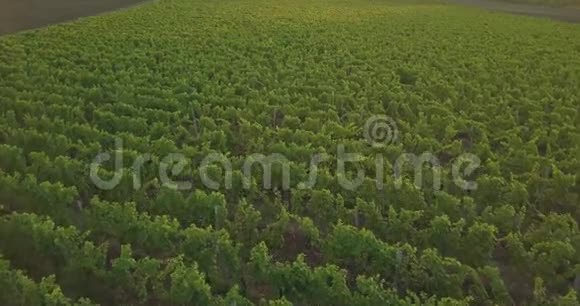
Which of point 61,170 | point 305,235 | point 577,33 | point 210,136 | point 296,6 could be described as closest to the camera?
point 305,235

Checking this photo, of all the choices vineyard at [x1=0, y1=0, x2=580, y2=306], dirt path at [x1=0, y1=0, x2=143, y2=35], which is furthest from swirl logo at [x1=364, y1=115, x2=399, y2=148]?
dirt path at [x1=0, y1=0, x2=143, y2=35]

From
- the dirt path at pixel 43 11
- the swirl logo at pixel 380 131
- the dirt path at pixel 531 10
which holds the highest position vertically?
the dirt path at pixel 43 11

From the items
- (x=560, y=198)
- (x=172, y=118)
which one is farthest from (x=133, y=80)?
(x=560, y=198)

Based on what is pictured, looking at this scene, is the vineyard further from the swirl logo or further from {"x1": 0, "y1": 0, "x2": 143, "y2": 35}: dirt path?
{"x1": 0, "y1": 0, "x2": 143, "y2": 35}: dirt path

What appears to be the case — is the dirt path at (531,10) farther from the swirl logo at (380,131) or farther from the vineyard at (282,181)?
the swirl logo at (380,131)

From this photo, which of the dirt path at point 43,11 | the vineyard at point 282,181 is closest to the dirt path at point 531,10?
the vineyard at point 282,181

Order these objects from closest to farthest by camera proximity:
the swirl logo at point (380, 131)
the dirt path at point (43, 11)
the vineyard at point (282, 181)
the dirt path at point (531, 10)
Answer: the vineyard at point (282, 181) < the swirl logo at point (380, 131) < the dirt path at point (43, 11) < the dirt path at point (531, 10)

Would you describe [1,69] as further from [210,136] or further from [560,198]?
[560,198]
